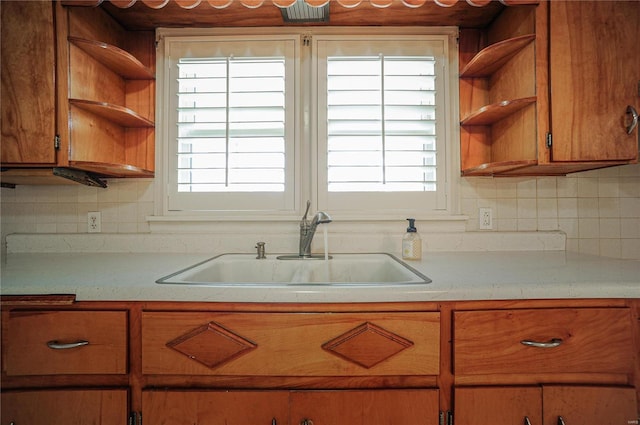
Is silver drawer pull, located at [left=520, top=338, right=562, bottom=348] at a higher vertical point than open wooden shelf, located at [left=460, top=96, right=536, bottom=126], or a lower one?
lower

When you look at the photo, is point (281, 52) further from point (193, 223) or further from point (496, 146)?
point (496, 146)

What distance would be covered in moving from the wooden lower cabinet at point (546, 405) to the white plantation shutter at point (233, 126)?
109 centimetres

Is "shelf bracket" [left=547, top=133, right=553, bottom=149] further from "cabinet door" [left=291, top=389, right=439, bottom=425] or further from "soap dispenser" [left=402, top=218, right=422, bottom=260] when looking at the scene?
"cabinet door" [left=291, top=389, right=439, bottom=425]

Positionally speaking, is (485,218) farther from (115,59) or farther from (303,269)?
(115,59)

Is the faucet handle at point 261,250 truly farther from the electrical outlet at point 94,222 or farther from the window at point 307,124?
the electrical outlet at point 94,222

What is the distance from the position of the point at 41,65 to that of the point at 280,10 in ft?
3.33

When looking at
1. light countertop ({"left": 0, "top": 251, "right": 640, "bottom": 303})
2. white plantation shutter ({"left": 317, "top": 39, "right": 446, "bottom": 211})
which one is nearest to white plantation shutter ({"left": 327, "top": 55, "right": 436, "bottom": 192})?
white plantation shutter ({"left": 317, "top": 39, "right": 446, "bottom": 211})

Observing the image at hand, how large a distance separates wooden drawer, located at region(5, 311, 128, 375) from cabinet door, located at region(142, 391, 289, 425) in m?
0.16

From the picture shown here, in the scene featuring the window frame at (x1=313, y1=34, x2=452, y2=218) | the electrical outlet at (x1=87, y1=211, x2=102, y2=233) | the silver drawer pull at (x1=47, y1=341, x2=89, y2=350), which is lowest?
the silver drawer pull at (x1=47, y1=341, x2=89, y2=350)

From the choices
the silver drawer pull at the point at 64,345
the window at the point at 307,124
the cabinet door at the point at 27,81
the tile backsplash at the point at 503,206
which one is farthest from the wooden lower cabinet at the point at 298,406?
the cabinet door at the point at 27,81

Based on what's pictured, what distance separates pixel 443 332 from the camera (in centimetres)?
88

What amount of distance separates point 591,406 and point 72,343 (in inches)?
58.4

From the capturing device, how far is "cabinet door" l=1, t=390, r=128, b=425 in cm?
87

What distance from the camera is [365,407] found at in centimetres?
86
